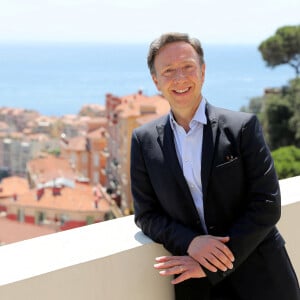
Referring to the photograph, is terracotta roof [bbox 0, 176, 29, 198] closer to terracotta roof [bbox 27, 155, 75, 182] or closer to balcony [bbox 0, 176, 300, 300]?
terracotta roof [bbox 27, 155, 75, 182]

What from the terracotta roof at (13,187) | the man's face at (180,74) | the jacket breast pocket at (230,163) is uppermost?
the man's face at (180,74)

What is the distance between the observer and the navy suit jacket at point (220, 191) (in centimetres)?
128

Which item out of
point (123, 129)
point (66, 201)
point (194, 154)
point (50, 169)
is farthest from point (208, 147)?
point (50, 169)

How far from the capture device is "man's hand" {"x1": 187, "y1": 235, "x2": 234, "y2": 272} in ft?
4.21

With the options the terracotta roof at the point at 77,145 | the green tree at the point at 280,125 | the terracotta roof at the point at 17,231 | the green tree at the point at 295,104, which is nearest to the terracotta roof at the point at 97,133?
the terracotta roof at the point at 77,145

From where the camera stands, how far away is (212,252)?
1.29m

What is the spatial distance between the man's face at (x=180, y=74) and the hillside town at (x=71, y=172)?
2596cm

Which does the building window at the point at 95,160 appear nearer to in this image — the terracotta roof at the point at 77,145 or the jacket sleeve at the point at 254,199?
the terracotta roof at the point at 77,145

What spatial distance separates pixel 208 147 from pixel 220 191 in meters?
0.10

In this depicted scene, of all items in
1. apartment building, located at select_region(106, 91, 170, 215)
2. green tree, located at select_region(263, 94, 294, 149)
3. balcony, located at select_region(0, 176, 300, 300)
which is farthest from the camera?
apartment building, located at select_region(106, 91, 170, 215)

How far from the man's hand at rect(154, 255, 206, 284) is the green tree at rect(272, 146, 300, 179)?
53.1ft

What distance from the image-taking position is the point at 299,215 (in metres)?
1.76

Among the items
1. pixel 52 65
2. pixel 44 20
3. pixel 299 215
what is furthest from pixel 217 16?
pixel 299 215

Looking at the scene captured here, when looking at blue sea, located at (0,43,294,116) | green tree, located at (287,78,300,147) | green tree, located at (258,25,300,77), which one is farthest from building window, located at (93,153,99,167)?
blue sea, located at (0,43,294,116)
